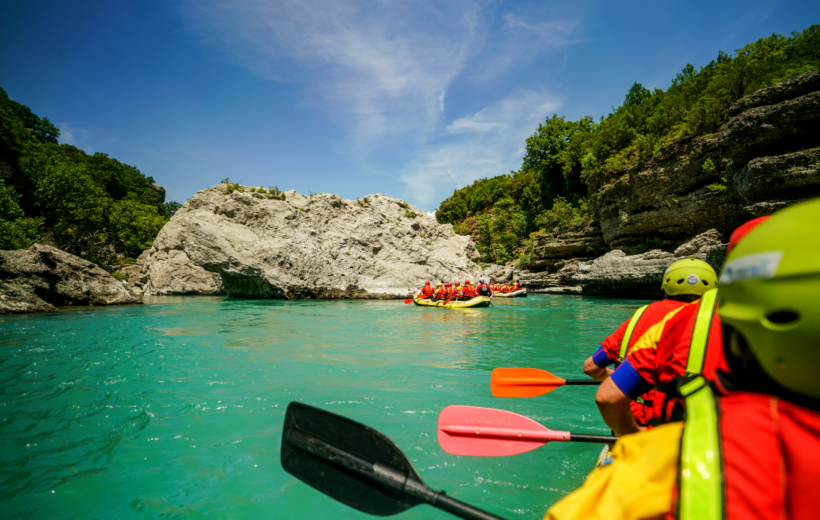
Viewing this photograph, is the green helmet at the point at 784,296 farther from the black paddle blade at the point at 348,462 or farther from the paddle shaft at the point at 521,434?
the paddle shaft at the point at 521,434

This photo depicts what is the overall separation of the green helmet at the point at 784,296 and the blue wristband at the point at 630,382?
1.06 metres

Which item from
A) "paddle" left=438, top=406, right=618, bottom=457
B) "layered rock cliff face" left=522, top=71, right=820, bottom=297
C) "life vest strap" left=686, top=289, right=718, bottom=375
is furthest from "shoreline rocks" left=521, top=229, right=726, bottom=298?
"life vest strap" left=686, top=289, right=718, bottom=375

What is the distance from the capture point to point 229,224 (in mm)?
20734

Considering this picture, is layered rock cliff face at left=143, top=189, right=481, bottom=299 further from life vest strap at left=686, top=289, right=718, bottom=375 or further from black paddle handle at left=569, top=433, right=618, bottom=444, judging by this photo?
life vest strap at left=686, top=289, right=718, bottom=375

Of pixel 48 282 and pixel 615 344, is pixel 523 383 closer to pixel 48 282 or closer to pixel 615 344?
pixel 615 344

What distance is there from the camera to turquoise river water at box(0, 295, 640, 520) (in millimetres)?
2674

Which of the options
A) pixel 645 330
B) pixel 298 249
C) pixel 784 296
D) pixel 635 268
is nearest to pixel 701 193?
pixel 635 268

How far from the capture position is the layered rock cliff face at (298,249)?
19.7 m

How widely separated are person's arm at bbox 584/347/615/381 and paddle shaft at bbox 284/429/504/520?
6.15ft

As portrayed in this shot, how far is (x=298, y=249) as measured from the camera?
2141 cm

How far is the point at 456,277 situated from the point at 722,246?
16.1m

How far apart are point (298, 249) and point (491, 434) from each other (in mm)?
20604

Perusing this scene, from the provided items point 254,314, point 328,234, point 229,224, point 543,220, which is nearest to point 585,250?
point 543,220

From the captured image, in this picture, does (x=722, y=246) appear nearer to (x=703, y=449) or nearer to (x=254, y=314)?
(x=703, y=449)
